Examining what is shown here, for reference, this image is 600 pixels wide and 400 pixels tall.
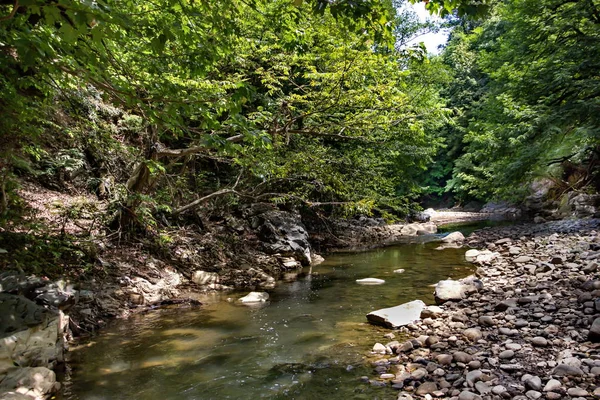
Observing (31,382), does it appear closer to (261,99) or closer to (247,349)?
(247,349)

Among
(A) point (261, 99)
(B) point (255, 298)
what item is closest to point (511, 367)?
(A) point (261, 99)

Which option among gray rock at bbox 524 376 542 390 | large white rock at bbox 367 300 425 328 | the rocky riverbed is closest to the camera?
gray rock at bbox 524 376 542 390

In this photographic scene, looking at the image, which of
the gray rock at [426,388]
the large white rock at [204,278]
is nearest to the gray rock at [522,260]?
the gray rock at [426,388]

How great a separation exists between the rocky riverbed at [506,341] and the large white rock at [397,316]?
13cm

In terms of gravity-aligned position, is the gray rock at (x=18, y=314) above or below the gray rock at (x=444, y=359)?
above

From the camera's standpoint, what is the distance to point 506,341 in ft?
14.3

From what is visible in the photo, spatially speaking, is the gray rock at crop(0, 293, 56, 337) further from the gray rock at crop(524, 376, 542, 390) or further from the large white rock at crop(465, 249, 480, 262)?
the large white rock at crop(465, 249, 480, 262)

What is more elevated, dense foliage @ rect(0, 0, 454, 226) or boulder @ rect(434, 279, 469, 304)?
dense foliage @ rect(0, 0, 454, 226)

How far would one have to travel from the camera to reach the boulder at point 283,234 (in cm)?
1160

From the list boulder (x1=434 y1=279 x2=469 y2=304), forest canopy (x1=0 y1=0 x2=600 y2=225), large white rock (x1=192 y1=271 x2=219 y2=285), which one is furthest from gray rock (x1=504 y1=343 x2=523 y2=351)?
large white rock (x1=192 y1=271 x2=219 y2=285)

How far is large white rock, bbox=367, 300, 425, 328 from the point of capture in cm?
559

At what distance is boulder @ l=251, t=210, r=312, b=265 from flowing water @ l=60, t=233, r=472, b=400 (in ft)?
9.72

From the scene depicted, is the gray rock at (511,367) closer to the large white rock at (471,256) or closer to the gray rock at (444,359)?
the gray rock at (444,359)

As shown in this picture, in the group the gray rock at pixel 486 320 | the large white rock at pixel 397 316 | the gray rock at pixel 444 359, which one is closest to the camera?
the gray rock at pixel 444 359
